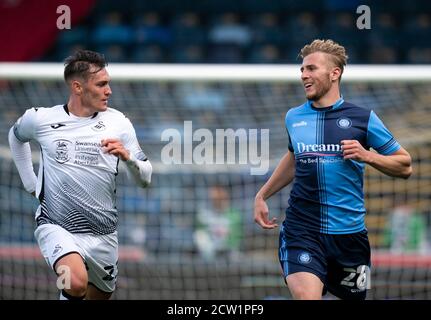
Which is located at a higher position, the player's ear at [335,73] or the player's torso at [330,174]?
the player's ear at [335,73]

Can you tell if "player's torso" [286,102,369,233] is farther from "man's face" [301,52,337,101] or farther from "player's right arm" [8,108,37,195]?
"player's right arm" [8,108,37,195]

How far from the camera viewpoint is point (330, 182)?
214 inches

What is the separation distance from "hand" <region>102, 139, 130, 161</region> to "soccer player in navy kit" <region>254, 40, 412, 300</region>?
0.92 metres

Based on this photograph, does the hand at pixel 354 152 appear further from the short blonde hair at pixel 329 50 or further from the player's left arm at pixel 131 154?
the player's left arm at pixel 131 154

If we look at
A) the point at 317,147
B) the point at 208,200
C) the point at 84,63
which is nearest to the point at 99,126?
the point at 84,63

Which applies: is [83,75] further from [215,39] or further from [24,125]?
[215,39]

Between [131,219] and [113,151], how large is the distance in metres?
5.26

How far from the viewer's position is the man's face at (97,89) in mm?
5754

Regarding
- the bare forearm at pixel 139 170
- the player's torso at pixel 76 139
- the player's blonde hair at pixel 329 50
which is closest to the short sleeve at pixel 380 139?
the player's blonde hair at pixel 329 50

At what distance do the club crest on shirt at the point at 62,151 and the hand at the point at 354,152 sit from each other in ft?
5.24

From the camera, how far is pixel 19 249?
30.8 feet

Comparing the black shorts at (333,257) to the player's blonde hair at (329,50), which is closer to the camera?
the black shorts at (333,257)

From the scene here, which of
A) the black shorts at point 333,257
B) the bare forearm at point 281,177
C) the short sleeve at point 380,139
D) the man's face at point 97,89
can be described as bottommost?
the black shorts at point 333,257
